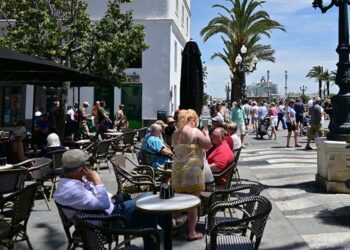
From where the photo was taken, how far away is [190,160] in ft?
17.3

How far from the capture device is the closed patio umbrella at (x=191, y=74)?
898 cm

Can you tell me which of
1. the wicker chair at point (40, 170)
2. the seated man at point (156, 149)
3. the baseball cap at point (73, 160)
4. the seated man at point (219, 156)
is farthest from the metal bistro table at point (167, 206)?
the seated man at point (156, 149)

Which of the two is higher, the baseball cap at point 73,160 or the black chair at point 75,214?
the baseball cap at point 73,160

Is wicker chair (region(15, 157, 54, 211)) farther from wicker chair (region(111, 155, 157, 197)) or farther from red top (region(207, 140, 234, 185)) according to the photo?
red top (region(207, 140, 234, 185))

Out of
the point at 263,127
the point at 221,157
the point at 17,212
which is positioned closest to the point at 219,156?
the point at 221,157

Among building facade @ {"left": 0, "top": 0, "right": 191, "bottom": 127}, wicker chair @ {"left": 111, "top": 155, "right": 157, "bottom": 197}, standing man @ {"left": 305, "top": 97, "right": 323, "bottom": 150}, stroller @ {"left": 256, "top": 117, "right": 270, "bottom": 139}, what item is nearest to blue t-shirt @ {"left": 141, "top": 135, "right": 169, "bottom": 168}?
wicker chair @ {"left": 111, "top": 155, "right": 157, "bottom": 197}

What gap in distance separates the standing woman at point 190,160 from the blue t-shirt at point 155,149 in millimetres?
2206

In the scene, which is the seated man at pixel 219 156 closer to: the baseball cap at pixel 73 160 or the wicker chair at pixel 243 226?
the wicker chair at pixel 243 226

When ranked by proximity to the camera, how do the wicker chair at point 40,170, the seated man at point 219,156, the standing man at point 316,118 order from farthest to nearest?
the standing man at point 316,118
the wicker chair at point 40,170
the seated man at point 219,156

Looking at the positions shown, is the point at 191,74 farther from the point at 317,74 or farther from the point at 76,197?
the point at 317,74

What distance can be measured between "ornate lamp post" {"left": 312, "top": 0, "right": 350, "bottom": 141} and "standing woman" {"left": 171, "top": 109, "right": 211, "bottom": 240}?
3756 mm

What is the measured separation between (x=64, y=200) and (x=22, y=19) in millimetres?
12481

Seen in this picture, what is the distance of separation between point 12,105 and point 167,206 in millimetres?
23234

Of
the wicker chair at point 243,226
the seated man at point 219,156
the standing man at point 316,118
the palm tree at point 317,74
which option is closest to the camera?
the wicker chair at point 243,226
